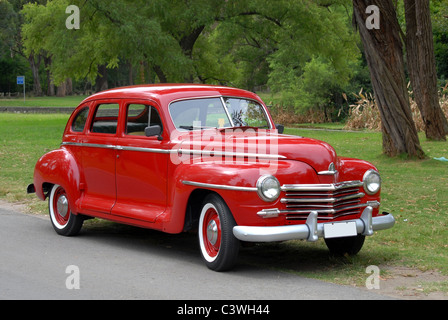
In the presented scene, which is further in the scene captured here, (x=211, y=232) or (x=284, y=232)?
(x=211, y=232)

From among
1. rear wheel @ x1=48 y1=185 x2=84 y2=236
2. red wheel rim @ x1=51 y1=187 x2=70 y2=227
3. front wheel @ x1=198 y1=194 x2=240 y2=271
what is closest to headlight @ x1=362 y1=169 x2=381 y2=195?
front wheel @ x1=198 y1=194 x2=240 y2=271

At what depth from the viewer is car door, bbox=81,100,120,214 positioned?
896cm

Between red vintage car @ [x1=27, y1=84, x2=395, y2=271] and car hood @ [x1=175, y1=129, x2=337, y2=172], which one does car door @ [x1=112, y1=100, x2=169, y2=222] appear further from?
car hood @ [x1=175, y1=129, x2=337, y2=172]

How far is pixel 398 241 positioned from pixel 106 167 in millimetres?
3681

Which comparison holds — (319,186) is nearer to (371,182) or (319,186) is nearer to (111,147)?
(371,182)

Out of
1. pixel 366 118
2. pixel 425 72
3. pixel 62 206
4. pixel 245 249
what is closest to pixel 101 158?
pixel 62 206

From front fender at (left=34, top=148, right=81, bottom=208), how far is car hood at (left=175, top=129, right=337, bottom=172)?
74.8 inches

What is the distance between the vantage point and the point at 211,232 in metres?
7.54

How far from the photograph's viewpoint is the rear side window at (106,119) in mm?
9141

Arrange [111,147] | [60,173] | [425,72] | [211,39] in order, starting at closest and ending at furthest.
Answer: [111,147]
[60,173]
[425,72]
[211,39]

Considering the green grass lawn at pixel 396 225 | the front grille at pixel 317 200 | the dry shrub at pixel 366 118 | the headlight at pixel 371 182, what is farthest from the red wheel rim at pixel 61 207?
the dry shrub at pixel 366 118

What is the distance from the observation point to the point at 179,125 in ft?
27.6

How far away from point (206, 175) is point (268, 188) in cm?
72

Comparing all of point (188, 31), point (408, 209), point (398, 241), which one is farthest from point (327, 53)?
point (398, 241)
